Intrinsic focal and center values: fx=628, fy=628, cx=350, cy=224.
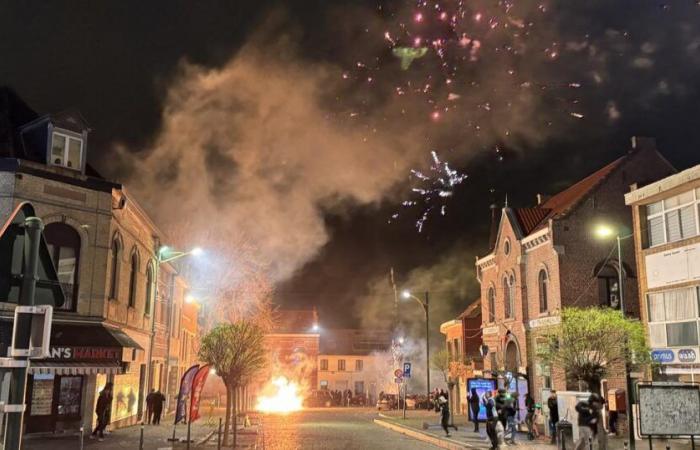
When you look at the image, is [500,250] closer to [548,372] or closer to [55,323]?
[548,372]

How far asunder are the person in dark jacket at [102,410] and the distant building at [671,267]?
775 inches

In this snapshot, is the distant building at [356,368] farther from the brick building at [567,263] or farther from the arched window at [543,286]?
the arched window at [543,286]

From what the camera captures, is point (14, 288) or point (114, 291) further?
point (114, 291)

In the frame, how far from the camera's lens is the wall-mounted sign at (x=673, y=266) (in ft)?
72.6

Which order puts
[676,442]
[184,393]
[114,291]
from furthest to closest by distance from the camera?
[114,291]
[676,442]
[184,393]

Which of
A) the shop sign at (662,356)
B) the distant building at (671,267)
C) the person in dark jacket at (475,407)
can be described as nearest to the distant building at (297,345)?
the person in dark jacket at (475,407)

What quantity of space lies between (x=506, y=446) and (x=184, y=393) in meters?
10.5

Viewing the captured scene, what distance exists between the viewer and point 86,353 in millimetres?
20188

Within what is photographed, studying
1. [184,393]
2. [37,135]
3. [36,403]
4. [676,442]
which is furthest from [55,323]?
[676,442]

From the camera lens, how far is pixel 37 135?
2222 centimetres

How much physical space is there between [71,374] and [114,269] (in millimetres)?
4323

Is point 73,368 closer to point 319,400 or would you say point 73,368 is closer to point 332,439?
point 332,439

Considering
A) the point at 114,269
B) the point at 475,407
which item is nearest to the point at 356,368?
the point at 475,407

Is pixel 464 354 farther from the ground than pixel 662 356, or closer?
farther from the ground
